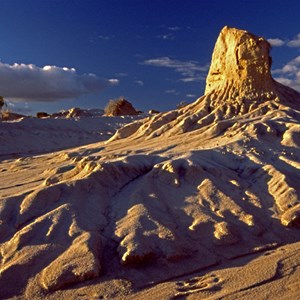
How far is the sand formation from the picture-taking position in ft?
22.5

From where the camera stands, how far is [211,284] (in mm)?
6441

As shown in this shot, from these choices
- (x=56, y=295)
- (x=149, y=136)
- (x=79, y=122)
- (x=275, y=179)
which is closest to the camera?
(x=56, y=295)

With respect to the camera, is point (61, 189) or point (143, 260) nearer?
point (143, 260)

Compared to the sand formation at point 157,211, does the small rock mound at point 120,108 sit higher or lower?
higher

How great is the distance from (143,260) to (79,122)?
22409 millimetres

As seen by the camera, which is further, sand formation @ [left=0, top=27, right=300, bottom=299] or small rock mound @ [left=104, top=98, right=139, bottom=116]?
small rock mound @ [left=104, top=98, right=139, bottom=116]

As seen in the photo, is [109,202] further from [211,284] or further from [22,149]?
[22,149]

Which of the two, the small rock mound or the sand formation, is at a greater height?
the small rock mound

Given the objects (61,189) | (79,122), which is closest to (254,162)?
(61,189)

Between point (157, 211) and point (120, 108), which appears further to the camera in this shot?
point (120, 108)

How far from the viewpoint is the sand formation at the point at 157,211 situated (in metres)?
6.86

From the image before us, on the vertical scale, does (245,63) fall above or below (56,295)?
above

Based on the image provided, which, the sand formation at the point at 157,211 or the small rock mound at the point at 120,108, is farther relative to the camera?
the small rock mound at the point at 120,108

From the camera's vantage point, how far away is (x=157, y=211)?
27.1ft
